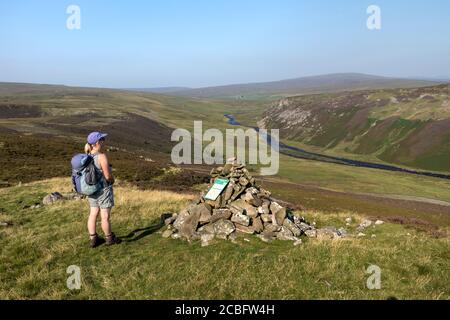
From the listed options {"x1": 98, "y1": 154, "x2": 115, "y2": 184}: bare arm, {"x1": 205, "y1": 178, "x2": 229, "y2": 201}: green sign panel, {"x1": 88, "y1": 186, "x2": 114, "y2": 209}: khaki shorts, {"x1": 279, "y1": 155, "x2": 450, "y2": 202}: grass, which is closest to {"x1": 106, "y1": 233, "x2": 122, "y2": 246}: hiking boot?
{"x1": 88, "y1": 186, "x2": 114, "y2": 209}: khaki shorts

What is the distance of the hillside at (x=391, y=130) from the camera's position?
12556 cm

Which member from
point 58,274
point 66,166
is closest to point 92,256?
point 58,274

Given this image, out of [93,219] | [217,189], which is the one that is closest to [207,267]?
[93,219]

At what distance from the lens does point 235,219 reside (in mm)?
14867

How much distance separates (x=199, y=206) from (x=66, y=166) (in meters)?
32.4

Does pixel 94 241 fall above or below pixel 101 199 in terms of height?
below

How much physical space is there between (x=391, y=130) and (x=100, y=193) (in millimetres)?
155141

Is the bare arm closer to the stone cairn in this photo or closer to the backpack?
the backpack

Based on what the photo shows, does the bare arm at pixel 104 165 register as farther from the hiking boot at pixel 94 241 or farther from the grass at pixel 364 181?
the grass at pixel 364 181

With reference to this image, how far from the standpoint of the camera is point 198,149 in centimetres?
11450

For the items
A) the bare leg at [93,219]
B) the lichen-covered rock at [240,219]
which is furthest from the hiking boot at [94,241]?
the lichen-covered rock at [240,219]

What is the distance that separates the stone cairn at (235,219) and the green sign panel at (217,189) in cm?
18

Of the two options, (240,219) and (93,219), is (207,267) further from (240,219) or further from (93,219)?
(93,219)
